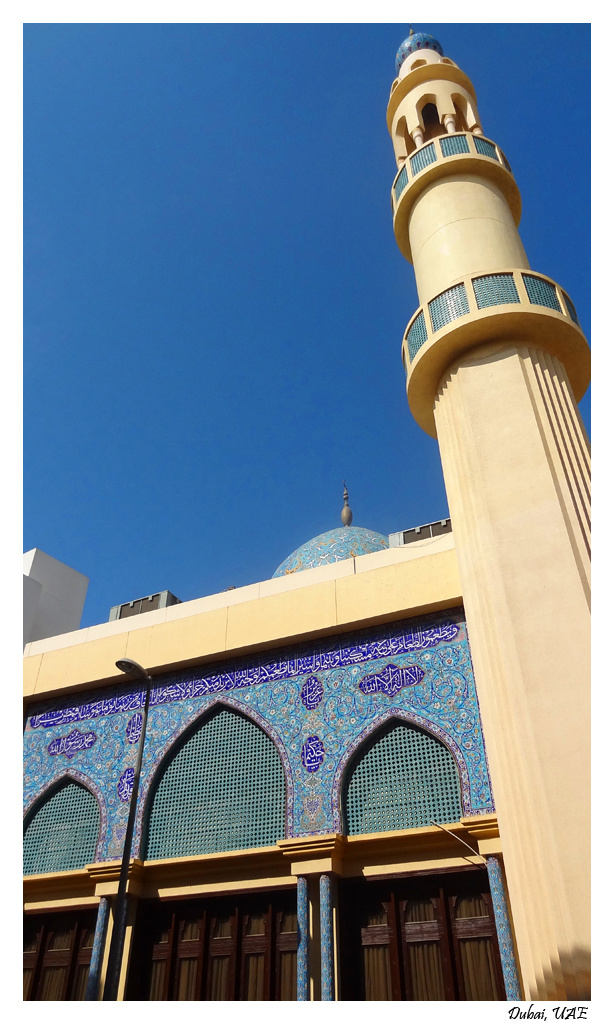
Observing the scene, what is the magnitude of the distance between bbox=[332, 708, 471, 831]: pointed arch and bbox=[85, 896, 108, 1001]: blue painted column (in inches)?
115

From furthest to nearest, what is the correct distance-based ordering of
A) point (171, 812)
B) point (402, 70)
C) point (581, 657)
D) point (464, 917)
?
1. point (402, 70)
2. point (171, 812)
3. point (464, 917)
4. point (581, 657)

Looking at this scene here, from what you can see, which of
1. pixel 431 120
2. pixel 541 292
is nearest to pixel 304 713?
pixel 541 292

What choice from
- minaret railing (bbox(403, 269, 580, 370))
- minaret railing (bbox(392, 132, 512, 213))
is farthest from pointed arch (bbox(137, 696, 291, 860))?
minaret railing (bbox(392, 132, 512, 213))

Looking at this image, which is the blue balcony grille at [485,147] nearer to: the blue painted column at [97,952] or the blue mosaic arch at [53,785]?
the blue mosaic arch at [53,785]

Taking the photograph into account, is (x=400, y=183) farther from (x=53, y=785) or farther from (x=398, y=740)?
(x=53, y=785)

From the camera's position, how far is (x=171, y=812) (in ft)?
27.5

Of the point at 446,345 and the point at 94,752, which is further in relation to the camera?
the point at 94,752

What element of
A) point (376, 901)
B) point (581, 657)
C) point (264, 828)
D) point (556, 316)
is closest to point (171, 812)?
point (264, 828)

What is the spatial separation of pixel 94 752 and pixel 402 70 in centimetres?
1093

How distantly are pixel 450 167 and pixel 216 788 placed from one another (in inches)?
315

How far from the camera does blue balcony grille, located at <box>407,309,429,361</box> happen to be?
25.5 feet

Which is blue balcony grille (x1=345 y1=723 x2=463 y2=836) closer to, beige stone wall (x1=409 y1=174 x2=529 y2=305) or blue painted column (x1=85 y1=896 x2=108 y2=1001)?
blue painted column (x1=85 y1=896 x2=108 y2=1001)

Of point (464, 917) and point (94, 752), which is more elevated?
point (94, 752)
